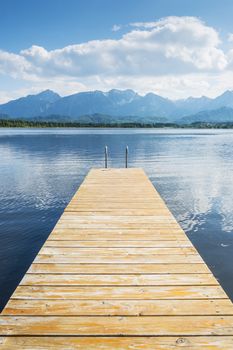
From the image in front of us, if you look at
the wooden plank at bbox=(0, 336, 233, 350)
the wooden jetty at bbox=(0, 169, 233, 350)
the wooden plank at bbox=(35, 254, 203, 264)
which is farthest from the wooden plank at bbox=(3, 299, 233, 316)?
the wooden plank at bbox=(35, 254, 203, 264)

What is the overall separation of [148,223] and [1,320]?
Result: 4659mm

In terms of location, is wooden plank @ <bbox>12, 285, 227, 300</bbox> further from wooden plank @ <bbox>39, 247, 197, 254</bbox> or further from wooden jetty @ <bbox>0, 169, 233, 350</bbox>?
wooden plank @ <bbox>39, 247, 197, 254</bbox>

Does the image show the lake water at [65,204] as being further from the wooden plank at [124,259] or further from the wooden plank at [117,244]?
the wooden plank at [124,259]

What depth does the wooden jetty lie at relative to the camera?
344 centimetres

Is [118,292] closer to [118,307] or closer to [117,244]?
[118,307]

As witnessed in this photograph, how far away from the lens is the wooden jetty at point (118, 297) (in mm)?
3439

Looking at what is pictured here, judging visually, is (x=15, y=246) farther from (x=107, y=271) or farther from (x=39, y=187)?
(x=39, y=187)

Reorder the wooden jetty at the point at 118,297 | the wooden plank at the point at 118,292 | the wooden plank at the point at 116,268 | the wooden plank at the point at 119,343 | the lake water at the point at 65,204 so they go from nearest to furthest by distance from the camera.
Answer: the wooden plank at the point at 119,343 → the wooden jetty at the point at 118,297 → the wooden plank at the point at 118,292 → the wooden plank at the point at 116,268 → the lake water at the point at 65,204

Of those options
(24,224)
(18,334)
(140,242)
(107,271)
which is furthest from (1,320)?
(24,224)

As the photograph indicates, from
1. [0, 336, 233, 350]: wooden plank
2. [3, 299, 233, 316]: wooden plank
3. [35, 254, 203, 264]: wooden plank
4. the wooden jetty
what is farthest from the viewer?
[35, 254, 203, 264]: wooden plank

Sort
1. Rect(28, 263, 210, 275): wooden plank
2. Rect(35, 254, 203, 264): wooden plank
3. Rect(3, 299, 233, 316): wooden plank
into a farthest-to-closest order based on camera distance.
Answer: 1. Rect(35, 254, 203, 264): wooden plank
2. Rect(28, 263, 210, 275): wooden plank
3. Rect(3, 299, 233, 316): wooden plank

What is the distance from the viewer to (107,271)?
16.5 ft

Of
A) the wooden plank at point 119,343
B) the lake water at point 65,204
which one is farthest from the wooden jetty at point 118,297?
the lake water at point 65,204

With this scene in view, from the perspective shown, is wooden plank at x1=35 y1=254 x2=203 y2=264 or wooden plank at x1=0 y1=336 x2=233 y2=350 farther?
wooden plank at x1=35 y1=254 x2=203 y2=264
